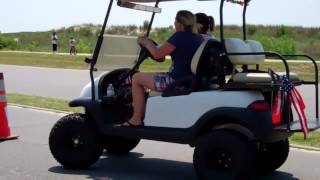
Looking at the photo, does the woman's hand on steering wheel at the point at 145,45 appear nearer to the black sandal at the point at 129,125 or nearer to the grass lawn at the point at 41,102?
the black sandal at the point at 129,125

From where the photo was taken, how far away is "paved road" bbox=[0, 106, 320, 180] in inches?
277

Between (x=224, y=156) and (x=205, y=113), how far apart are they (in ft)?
1.49

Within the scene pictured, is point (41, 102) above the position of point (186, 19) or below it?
below

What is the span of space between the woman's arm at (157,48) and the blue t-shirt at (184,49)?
4 cm

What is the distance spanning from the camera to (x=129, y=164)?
25.2 ft

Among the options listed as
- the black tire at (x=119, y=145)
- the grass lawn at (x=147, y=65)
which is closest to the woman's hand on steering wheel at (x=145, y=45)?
the black tire at (x=119, y=145)

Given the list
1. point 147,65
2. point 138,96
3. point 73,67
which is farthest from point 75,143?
point 73,67

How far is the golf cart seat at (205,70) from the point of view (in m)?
6.37

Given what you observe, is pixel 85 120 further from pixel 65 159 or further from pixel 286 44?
pixel 286 44

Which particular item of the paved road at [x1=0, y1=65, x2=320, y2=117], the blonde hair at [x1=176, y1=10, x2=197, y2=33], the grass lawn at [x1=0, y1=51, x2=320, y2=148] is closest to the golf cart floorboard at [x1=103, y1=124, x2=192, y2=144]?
the blonde hair at [x1=176, y1=10, x2=197, y2=33]

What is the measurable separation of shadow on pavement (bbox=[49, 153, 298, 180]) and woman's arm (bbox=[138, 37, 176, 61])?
4.38ft

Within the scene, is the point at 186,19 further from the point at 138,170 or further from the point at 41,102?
the point at 41,102

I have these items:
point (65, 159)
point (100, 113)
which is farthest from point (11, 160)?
point (100, 113)

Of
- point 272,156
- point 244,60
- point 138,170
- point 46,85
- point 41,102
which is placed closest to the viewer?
point 244,60
